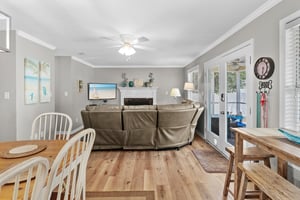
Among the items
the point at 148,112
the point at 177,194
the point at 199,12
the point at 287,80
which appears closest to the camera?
the point at 287,80

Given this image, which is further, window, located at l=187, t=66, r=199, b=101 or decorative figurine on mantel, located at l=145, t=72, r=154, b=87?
decorative figurine on mantel, located at l=145, t=72, r=154, b=87

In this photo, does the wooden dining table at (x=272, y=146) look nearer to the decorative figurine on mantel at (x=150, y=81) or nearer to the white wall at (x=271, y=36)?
the white wall at (x=271, y=36)

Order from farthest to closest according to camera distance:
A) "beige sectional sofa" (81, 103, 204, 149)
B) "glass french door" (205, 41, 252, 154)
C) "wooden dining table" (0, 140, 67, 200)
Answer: "beige sectional sofa" (81, 103, 204, 149)
"glass french door" (205, 41, 252, 154)
"wooden dining table" (0, 140, 67, 200)

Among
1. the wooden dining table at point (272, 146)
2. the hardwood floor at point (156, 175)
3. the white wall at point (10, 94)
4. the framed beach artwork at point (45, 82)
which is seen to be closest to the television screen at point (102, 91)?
the framed beach artwork at point (45, 82)

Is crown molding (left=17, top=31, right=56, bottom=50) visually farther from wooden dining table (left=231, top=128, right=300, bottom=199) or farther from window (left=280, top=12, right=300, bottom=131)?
window (left=280, top=12, right=300, bottom=131)

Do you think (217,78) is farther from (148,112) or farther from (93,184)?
(93,184)

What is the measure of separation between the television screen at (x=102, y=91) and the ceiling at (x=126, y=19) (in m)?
3.37

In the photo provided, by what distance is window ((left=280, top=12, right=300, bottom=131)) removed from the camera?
7.13 ft

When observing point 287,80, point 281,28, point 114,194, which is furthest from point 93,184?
point 281,28

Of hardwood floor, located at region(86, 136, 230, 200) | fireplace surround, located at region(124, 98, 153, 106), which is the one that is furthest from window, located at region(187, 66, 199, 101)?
hardwood floor, located at region(86, 136, 230, 200)

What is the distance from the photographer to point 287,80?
7.56 feet

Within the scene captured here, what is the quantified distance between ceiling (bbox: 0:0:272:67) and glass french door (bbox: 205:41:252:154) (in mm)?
558

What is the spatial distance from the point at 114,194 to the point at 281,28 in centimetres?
272

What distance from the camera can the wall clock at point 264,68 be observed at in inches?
102
